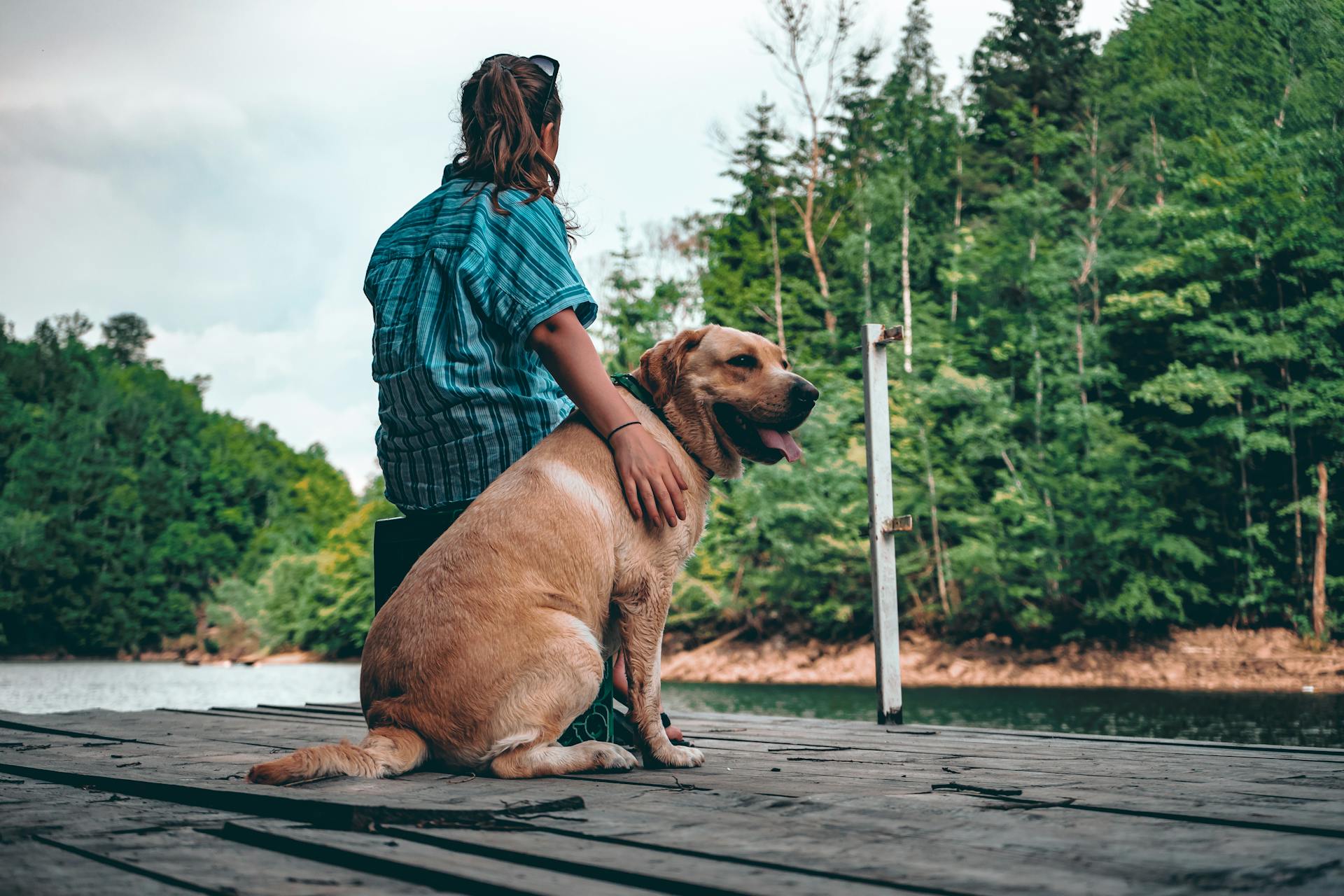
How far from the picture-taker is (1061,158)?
34.4m

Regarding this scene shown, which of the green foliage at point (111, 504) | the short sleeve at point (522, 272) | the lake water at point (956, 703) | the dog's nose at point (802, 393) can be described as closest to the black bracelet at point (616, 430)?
the short sleeve at point (522, 272)

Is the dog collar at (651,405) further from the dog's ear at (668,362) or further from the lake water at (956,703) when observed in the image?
the lake water at (956,703)

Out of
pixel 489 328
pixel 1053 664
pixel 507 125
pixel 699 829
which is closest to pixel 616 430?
pixel 489 328

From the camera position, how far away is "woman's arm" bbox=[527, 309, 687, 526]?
3131 mm

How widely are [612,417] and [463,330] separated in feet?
1.82

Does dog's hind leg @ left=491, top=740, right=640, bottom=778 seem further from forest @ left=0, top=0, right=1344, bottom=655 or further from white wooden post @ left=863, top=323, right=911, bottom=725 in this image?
forest @ left=0, top=0, right=1344, bottom=655

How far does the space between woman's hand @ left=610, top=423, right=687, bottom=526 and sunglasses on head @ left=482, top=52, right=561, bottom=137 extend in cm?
109

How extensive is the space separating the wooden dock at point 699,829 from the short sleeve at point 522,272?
135 centimetres

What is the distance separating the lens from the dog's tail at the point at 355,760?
2447 millimetres

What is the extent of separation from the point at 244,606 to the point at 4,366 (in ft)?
76.5

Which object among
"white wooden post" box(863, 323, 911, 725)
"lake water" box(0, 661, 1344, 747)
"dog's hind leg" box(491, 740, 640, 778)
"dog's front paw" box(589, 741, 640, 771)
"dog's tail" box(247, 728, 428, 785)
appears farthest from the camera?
"lake water" box(0, 661, 1344, 747)

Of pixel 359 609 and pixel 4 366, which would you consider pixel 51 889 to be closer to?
pixel 359 609

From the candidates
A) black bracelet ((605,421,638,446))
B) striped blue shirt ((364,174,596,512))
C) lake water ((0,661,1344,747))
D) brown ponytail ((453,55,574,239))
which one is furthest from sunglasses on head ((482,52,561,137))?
lake water ((0,661,1344,747))

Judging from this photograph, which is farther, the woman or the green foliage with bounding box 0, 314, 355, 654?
the green foliage with bounding box 0, 314, 355, 654
